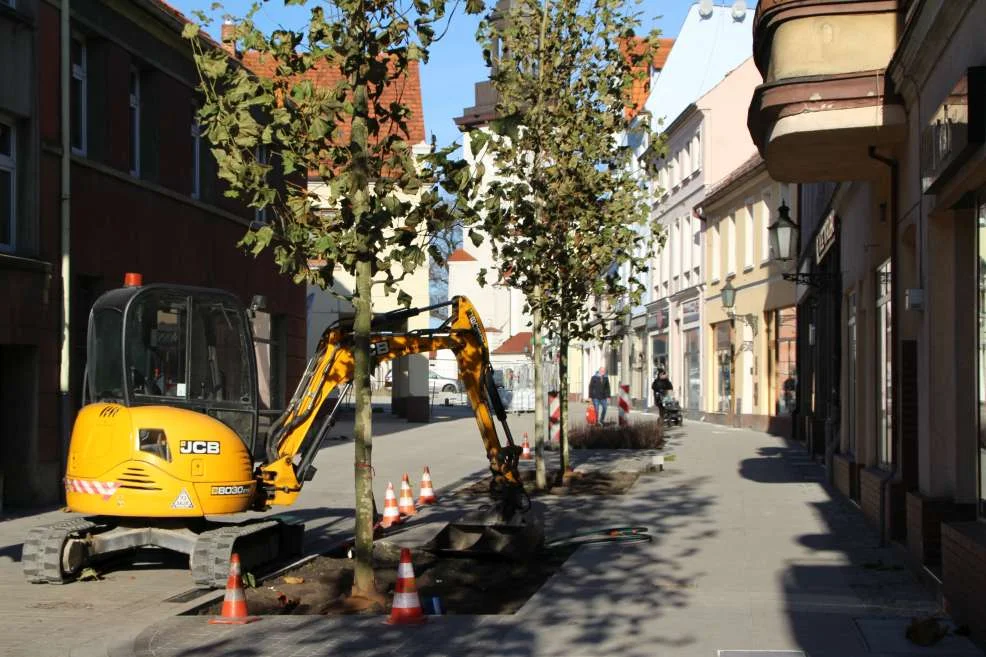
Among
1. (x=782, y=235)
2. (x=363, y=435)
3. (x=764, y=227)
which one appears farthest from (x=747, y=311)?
(x=363, y=435)

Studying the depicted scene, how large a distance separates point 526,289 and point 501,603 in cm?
853

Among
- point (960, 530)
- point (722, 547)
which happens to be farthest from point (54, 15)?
point (960, 530)

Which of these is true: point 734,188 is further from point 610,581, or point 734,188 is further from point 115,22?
point 610,581

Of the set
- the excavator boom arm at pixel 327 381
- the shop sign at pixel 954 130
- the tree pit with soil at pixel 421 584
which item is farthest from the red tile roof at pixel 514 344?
the shop sign at pixel 954 130

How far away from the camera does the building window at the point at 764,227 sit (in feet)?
116

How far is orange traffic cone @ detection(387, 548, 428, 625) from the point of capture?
28.8 ft

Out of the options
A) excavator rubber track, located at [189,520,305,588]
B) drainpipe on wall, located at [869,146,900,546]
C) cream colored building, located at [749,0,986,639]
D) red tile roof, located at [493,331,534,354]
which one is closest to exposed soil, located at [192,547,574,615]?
excavator rubber track, located at [189,520,305,588]

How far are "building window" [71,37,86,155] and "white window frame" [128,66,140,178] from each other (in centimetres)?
138

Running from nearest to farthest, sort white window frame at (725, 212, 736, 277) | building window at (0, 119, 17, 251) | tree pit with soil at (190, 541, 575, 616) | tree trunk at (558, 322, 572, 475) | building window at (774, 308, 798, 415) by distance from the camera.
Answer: tree pit with soil at (190, 541, 575, 616), building window at (0, 119, 17, 251), tree trunk at (558, 322, 572, 475), building window at (774, 308, 798, 415), white window frame at (725, 212, 736, 277)

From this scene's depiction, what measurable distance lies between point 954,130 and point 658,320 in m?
42.6

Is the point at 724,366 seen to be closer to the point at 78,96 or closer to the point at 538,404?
the point at 538,404

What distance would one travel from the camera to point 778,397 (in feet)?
113

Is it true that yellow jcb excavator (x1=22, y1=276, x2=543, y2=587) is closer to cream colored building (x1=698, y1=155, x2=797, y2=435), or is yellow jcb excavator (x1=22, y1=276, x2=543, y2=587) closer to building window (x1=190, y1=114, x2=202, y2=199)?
building window (x1=190, y1=114, x2=202, y2=199)

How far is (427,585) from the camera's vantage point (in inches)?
437
